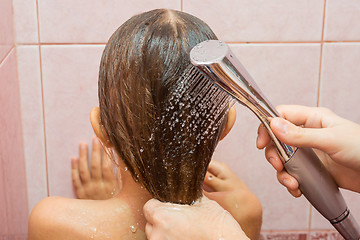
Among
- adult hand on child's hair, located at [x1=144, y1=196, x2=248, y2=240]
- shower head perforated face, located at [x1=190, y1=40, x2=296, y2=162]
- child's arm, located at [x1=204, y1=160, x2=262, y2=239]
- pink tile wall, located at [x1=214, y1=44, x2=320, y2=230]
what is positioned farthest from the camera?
pink tile wall, located at [x1=214, y1=44, x2=320, y2=230]

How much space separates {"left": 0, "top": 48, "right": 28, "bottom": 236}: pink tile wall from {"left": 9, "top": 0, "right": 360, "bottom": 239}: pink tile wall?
4 centimetres

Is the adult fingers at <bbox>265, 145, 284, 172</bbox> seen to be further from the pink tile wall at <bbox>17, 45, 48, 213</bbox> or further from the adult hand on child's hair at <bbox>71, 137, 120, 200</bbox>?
the pink tile wall at <bbox>17, 45, 48, 213</bbox>

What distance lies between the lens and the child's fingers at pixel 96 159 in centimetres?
Result: 117

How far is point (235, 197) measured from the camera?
1.07 meters

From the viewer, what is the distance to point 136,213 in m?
0.86

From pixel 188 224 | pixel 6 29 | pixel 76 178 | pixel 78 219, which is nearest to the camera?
pixel 188 224

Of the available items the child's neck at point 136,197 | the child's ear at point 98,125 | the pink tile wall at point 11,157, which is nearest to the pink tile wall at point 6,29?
the pink tile wall at point 11,157

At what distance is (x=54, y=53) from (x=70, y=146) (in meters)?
0.24

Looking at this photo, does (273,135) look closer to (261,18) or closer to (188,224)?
(188,224)

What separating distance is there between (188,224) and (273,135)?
20cm

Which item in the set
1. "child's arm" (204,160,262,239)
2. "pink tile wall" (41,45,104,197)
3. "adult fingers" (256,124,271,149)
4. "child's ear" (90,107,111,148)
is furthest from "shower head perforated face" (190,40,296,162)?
"pink tile wall" (41,45,104,197)

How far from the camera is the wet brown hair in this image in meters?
0.68

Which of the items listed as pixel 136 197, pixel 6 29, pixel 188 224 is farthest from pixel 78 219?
pixel 6 29

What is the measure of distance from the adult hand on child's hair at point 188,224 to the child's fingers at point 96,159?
428mm
